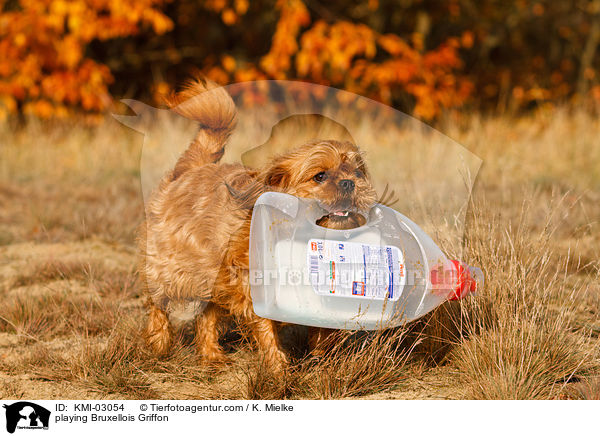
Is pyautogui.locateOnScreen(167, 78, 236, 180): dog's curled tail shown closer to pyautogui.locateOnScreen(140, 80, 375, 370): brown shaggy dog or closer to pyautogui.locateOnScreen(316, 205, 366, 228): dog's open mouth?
pyautogui.locateOnScreen(140, 80, 375, 370): brown shaggy dog

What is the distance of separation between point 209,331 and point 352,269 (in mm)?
1101

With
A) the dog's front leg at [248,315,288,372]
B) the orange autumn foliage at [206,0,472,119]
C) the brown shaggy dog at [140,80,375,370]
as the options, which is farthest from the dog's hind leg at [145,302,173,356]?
the orange autumn foliage at [206,0,472,119]

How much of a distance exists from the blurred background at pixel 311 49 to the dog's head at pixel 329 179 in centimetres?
688

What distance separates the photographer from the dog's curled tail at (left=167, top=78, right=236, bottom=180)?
3789 mm

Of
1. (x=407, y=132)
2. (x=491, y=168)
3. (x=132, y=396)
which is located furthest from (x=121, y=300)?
(x=407, y=132)

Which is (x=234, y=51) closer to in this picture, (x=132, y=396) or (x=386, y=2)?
(x=386, y=2)

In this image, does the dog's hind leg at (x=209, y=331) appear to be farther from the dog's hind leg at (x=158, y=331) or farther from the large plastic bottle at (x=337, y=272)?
the large plastic bottle at (x=337, y=272)

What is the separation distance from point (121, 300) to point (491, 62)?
46.5ft
